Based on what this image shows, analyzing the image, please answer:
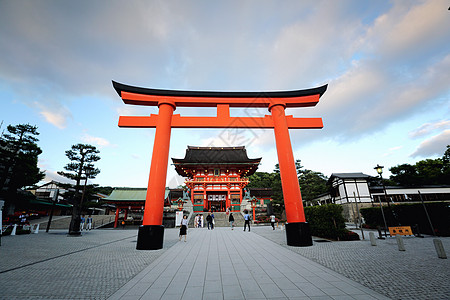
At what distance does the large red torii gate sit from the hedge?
8.05 metres

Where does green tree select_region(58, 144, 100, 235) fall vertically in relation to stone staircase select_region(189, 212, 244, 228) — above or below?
above

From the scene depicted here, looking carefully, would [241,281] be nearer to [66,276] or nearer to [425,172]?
[66,276]

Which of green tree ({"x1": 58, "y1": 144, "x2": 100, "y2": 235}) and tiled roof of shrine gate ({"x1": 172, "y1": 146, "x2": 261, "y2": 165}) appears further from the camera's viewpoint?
tiled roof of shrine gate ({"x1": 172, "y1": 146, "x2": 261, "y2": 165})

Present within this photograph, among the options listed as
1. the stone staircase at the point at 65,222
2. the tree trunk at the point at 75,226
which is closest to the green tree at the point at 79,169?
the tree trunk at the point at 75,226

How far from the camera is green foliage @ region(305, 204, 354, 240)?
29.7 ft

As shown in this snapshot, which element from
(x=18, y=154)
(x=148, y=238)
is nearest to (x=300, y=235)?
(x=148, y=238)

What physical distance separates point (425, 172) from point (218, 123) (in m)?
36.0

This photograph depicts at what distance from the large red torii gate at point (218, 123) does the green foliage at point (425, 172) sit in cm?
2987

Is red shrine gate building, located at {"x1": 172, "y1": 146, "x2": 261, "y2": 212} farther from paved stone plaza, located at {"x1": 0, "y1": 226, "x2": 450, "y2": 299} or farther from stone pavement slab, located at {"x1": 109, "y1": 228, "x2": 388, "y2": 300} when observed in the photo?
stone pavement slab, located at {"x1": 109, "y1": 228, "x2": 388, "y2": 300}

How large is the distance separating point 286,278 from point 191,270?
2.28m

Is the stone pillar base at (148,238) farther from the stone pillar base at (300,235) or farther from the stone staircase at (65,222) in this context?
the stone staircase at (65,222)

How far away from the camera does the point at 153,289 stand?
11.2 ft

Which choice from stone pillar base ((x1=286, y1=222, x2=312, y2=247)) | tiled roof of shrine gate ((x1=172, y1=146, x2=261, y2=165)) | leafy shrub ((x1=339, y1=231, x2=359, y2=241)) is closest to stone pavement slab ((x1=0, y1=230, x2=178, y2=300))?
stone pillar base ((x1=286, y1=222, x2=312, y2=247))

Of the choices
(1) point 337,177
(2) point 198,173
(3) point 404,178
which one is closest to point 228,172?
(2) point 198,173
